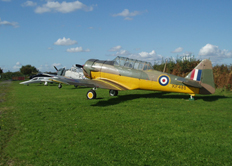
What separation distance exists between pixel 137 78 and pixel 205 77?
3851 mm

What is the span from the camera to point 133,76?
11805 mm

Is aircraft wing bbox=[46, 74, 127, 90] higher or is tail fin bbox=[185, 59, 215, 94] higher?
tail fin bbox=[185, 59, 215, 94]

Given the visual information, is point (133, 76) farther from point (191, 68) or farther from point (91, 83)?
point (191, 68)

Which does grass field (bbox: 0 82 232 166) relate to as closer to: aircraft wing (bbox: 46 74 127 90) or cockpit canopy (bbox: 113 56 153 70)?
aircraft wing (bbox: 46 74 127 90)

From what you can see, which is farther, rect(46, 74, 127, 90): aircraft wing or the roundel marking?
rect(46, 74, 127, 90): aircraft wing

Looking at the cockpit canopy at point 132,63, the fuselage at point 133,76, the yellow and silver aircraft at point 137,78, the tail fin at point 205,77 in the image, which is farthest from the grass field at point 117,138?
the cockpit canopy at point 132,63

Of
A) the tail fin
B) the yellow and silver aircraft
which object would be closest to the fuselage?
the yellow and silver aircraft

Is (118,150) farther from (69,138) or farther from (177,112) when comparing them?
(177,112)

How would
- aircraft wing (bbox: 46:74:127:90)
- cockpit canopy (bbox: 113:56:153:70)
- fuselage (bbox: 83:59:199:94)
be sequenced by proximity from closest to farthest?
fuselage (bbox: 83:59:199:94) < aircraft wing (bbox: 46:74:127:90) < cockpit canopy (bbox: 113:56:153:70)

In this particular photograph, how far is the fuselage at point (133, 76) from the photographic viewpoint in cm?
1070

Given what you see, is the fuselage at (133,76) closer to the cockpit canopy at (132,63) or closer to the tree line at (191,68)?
the cockpit canopy at (132,63)

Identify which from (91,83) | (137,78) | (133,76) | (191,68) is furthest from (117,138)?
(191,68)

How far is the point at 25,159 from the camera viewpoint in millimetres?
4156

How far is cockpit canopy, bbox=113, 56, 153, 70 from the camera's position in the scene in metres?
11.9
